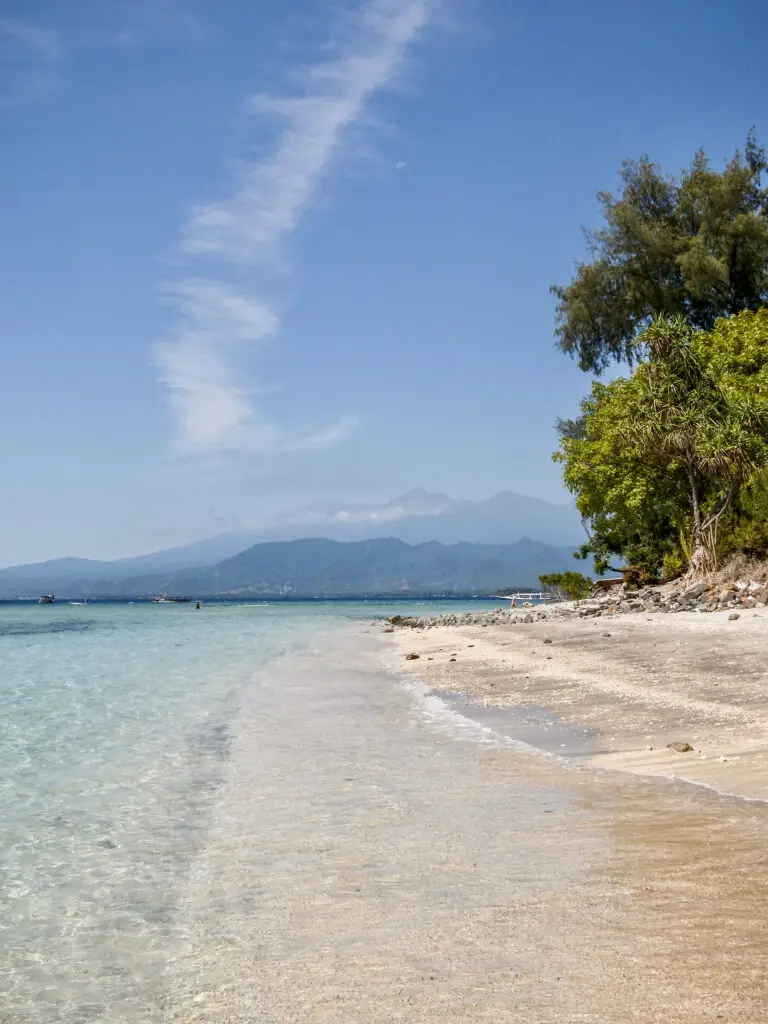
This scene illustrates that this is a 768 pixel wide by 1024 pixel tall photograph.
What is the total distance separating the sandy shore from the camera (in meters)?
7.97

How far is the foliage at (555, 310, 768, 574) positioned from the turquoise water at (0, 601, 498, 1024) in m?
19.1

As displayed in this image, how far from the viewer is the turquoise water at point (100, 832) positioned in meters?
4.05

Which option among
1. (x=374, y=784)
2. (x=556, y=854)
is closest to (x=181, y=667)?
(x=374, y=784)

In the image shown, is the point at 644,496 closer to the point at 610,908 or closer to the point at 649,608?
the point at 649,608

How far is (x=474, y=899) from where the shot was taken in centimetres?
467

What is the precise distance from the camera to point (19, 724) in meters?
12.4

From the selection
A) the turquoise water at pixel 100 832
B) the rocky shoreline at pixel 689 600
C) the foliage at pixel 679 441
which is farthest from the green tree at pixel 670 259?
the turquoise water at pixel 100 832

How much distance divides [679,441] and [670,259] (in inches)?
606

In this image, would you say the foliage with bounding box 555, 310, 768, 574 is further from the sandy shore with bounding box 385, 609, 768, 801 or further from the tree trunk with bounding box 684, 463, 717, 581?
the sandy shore with bounding box 385, 609, 768, 801

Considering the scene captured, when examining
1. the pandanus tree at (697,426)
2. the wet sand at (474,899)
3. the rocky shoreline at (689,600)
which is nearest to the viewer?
the wet sand at (474,899)

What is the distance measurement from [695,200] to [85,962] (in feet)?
142

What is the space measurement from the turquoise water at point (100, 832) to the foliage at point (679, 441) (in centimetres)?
1914

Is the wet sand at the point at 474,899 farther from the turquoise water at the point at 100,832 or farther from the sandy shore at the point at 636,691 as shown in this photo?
the sandy shore at the point at 636,691

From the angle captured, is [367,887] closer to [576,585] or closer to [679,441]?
[679,441]
